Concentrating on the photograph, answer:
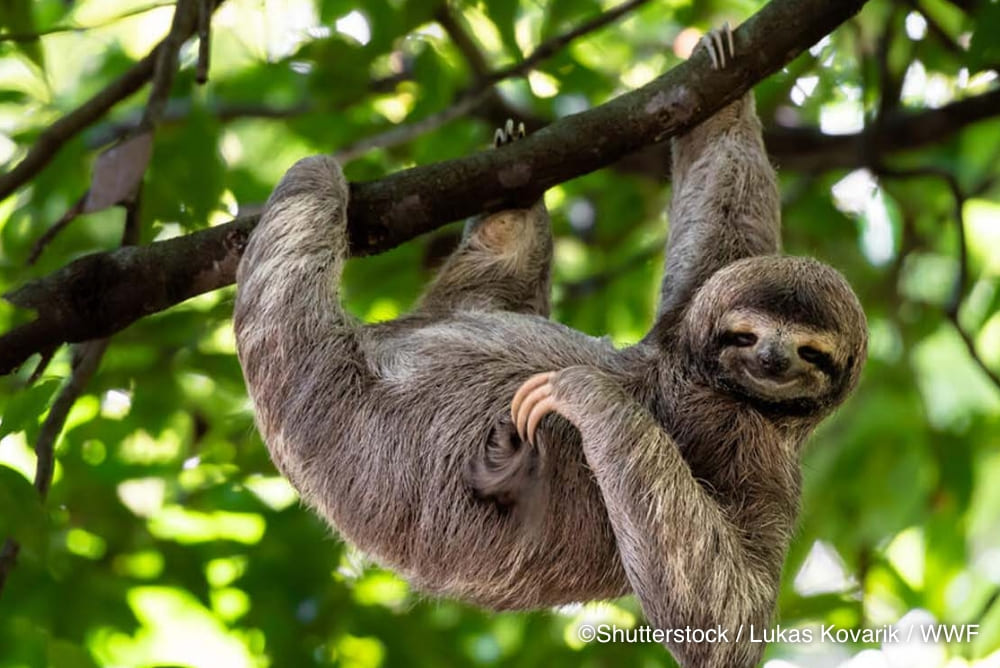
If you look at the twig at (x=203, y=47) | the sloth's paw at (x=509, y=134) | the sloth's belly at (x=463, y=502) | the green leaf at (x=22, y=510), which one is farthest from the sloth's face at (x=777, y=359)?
the green leaf at (x=22, y=510)

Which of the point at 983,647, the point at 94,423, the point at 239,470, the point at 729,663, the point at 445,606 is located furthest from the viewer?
the point at 445,606

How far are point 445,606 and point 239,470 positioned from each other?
91.1 inches

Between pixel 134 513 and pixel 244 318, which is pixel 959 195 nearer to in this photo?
pixel 244 318

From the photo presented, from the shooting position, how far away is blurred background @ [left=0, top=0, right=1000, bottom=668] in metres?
8.71

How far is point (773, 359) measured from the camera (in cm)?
680

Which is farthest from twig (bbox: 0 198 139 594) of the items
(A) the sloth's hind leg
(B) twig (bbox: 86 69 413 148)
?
(B) twig (bbox: 86 69 413 148)

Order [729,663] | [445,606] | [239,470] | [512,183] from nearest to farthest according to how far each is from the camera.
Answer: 1. [729,663]
2. [512,183]
3. [239,470]
4. [445,606]

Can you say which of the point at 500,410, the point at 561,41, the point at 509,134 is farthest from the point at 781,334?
the point at 561,41

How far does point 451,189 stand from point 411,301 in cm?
377

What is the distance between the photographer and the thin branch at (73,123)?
24.7 feet

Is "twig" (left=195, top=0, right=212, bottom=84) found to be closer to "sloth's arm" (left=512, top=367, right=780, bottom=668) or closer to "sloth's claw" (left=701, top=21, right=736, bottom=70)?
"sloth's arm" (left=512, top=367, right=780, bottom=668)

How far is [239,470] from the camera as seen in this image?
9883 mm

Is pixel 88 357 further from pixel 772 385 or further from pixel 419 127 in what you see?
pixel 772 385

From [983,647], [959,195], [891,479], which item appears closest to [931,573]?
[891,479]
